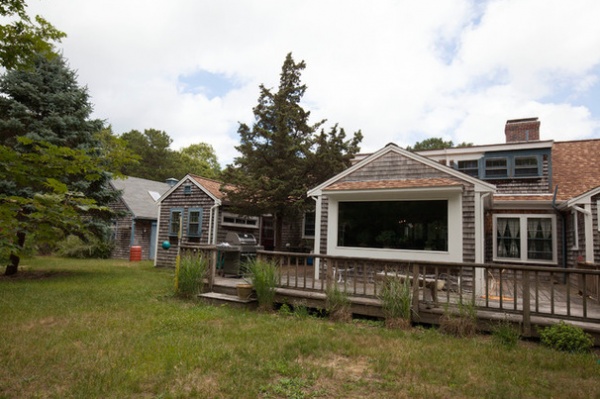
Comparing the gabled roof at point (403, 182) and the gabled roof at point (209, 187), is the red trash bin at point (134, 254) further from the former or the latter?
the gabled roof at point (403, 182)

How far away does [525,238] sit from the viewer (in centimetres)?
1175

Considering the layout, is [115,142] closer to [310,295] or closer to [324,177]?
[310,295]

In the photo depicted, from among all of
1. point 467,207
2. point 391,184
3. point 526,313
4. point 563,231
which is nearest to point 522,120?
point 563,231

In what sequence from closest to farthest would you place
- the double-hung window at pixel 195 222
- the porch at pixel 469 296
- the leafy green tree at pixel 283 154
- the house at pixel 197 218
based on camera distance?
1. the porch at pixel 469 296
2. the leafy green tree at pixel 283 154
3. the house at pixel 197 218
4. the double-hung window at pixel 195 222

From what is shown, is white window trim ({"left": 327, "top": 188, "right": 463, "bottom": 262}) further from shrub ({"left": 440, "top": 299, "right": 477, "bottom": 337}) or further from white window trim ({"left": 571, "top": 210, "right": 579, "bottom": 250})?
white window trim ({"left": 571, "top": 210, "right": 579, "bottom": 250})

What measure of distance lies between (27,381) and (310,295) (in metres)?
4.56

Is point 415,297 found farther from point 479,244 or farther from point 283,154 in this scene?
point 283,154

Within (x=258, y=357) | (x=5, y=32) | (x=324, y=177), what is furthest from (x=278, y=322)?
(x=324, y=177)

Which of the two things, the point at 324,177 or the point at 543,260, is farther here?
the point at 324,177

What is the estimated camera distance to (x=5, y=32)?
3.13m

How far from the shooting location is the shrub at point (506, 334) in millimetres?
5172

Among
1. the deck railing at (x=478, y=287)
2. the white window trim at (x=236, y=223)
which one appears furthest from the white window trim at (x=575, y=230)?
the white window trim at (x=236, y=223)

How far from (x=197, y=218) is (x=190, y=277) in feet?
26.4

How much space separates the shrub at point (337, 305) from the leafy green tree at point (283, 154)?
22.1ft
